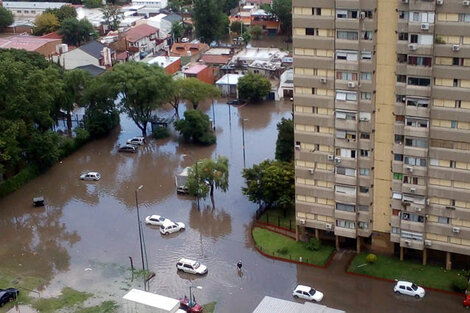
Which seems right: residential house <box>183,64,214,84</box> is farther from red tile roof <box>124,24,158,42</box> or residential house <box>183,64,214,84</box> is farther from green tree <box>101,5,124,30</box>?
green tree <box>101,5,124,30</box>

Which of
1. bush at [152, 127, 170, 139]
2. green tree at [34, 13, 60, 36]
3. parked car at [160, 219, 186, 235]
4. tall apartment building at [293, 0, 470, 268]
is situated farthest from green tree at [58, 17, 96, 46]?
tall apartment building at [293, 0, 470, 268]

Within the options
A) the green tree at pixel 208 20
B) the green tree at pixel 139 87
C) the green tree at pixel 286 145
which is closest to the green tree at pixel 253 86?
the green tree at pixel 139 87

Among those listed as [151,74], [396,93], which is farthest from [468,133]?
[151,74]

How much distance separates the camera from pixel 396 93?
42562 millimetres

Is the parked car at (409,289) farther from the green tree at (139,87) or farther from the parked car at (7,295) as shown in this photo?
the green tree at (139,87)

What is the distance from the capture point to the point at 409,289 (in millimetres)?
43281

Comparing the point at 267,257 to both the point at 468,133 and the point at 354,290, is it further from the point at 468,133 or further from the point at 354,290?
the point at 468,133

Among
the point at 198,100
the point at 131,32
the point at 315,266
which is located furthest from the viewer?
the point at 131,32

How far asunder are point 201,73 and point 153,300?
47.0m

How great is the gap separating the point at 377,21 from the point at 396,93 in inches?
174

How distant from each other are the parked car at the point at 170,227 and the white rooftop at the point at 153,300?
10.8 metres

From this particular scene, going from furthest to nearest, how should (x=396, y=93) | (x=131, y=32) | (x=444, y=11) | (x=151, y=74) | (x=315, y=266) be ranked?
1. (x=131, y=32)
2. (x=151, y=74)
3. (x=315, y=266)
4. (x=396, y=93)
5. (x=444, y=11)

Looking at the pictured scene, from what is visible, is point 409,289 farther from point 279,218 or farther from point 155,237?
point 155,237

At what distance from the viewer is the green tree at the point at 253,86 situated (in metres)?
78.4
